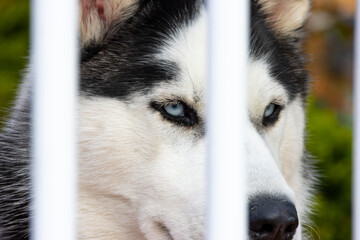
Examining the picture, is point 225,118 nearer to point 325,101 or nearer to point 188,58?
point 188,58

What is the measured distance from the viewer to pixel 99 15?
249 cm

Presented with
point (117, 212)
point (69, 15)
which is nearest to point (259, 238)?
point (117, 212)

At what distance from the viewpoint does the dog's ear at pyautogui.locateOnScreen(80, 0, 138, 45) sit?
8.08ft

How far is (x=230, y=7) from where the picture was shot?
1217mm

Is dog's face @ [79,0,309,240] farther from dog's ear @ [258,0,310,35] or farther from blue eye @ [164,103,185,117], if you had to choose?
dog's ear @ [258,0,310,35]

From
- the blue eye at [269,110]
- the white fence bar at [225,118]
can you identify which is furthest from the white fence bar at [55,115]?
the blue eye at [269,110]

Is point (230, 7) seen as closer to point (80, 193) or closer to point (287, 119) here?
point (80, 193)

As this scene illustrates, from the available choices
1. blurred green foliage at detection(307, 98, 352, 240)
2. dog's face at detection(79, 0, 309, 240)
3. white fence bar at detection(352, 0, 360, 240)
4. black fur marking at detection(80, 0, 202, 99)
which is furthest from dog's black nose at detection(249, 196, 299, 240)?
blurred green foliage at detection(307, 98, 352, 240)

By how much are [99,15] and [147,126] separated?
0.52 meters

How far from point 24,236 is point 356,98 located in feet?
5.22

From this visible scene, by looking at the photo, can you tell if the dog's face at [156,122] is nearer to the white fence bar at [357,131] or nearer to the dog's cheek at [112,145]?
the dog's cheek at [112,145]

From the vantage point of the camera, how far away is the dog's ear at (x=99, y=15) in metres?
2.46

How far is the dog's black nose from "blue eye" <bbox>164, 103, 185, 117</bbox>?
54 cm

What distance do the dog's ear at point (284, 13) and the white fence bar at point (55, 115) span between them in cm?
182
